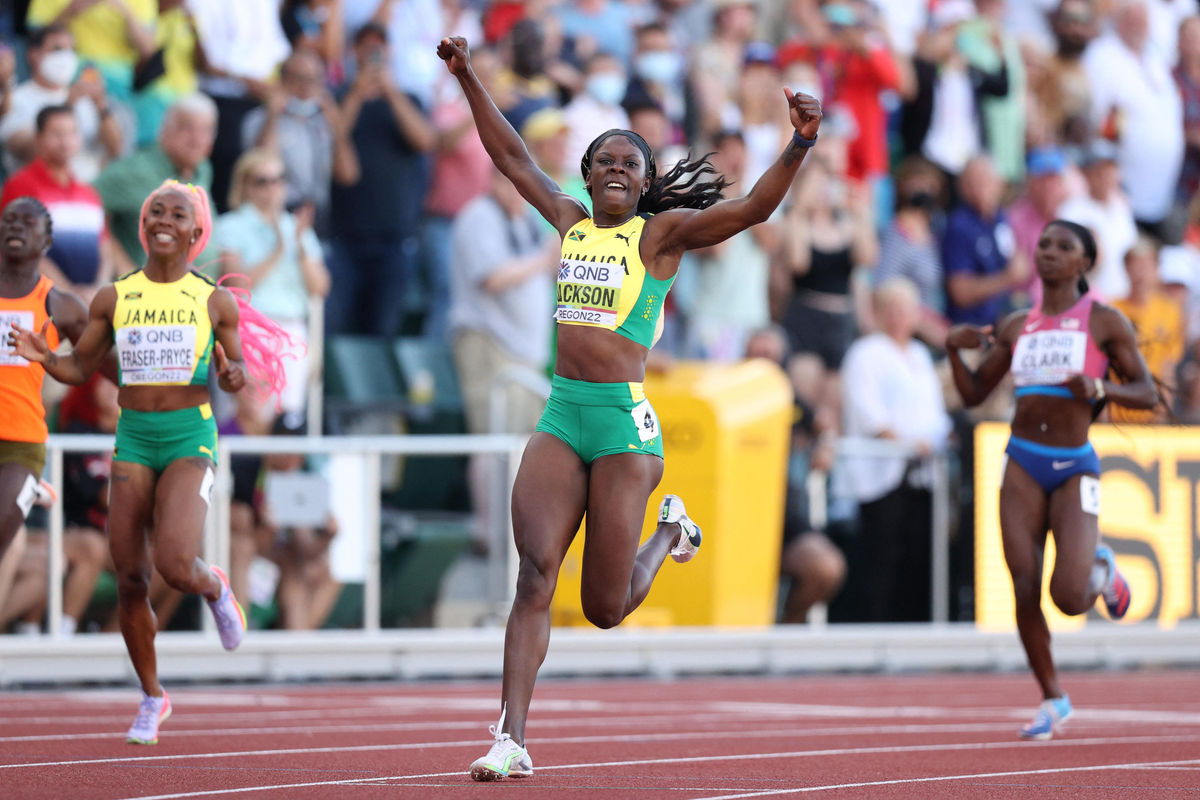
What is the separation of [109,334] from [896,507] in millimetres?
7400

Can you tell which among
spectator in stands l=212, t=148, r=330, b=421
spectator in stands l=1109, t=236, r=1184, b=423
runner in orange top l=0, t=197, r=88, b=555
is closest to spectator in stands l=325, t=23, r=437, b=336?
spectator in stands l=212, t=148, r=330, b=421

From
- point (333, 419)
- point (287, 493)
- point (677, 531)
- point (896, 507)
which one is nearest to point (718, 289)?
point (896, 507)

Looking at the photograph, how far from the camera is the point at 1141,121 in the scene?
1886 cm

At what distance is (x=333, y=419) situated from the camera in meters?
13.7

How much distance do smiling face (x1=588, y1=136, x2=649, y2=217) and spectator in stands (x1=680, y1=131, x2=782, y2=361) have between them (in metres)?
7.86

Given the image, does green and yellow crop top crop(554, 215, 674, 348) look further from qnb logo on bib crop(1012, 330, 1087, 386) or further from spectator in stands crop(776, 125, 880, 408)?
spectator in stands crop(776, 125, 880, 408)

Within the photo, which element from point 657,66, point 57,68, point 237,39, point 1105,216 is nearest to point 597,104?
point 657,66

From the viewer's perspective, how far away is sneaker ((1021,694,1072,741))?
927cm

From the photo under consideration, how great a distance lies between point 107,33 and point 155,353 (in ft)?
18.2

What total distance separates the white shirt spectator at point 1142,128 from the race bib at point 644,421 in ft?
42.0

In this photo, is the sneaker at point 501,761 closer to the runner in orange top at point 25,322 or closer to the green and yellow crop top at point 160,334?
the green and yellow crop top at point 160,334

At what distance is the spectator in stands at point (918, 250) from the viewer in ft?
53.2

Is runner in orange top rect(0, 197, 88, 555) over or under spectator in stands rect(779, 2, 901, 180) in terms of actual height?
under

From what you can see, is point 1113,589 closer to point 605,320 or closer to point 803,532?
point 605,320
